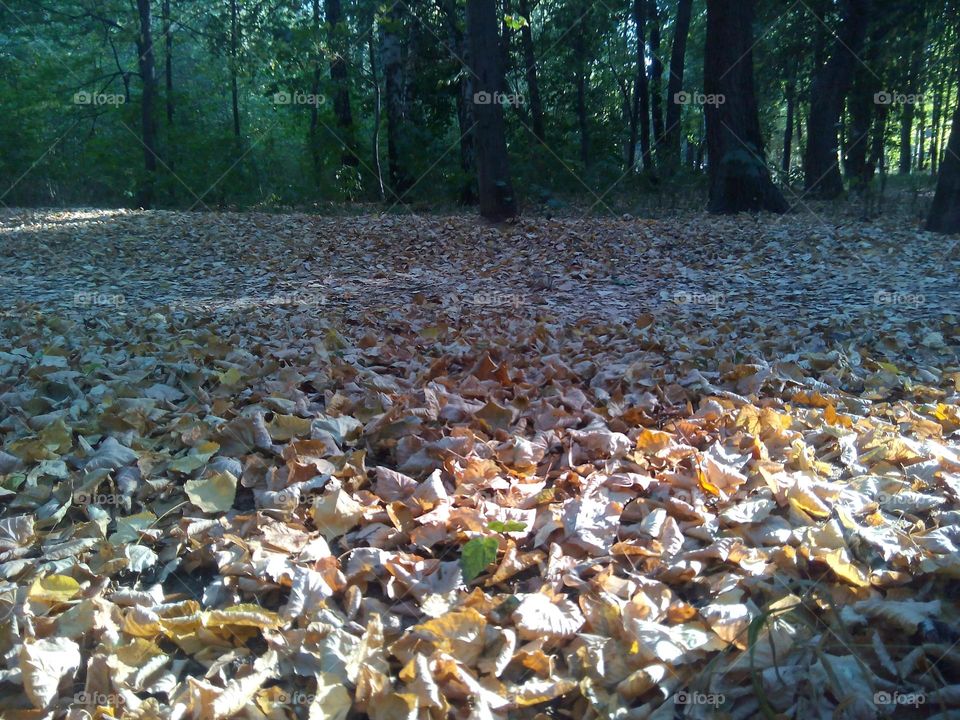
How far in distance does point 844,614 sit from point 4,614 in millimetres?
2272

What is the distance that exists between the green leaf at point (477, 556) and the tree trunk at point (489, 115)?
8018 mm

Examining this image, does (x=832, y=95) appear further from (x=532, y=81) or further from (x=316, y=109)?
(x=316, y=109)

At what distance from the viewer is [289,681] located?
2018 mm

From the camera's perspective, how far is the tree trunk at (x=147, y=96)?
1565 cm

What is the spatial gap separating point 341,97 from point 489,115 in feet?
26.3

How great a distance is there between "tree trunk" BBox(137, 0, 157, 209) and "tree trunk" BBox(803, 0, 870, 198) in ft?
41.7

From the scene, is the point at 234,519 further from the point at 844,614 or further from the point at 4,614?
the point at 844,614

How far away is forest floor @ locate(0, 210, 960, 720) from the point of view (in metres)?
1.97

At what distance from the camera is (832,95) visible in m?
14.4

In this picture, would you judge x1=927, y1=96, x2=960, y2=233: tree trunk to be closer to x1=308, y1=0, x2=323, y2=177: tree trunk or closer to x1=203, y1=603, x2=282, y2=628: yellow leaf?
x1=203, y1=603, x2=282, y2=628: yellow leaf

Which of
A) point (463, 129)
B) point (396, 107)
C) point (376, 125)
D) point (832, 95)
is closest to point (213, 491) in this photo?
point (463, 129)

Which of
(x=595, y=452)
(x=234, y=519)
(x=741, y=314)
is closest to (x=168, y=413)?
(x=234, y=519)

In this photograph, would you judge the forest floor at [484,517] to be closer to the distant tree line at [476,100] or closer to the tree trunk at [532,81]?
the distant tree line at [476,100]

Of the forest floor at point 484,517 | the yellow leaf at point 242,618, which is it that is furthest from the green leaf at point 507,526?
the yellow leaf at point 242,618
